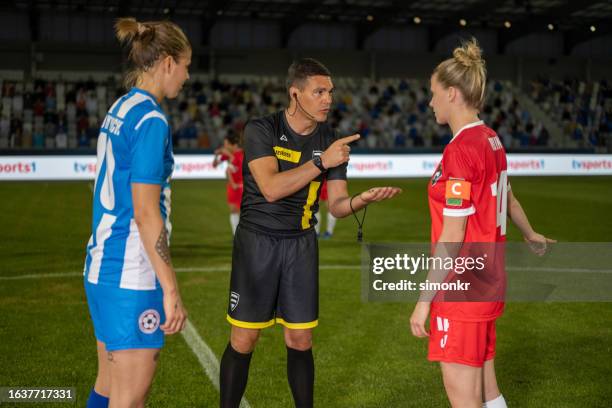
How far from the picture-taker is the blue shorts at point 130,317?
3029 mm

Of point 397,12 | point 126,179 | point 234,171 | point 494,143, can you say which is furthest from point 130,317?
point 397,12

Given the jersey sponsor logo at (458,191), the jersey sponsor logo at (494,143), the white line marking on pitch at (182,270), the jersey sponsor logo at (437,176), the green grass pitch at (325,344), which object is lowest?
the white line marking on pitch at (182,270)

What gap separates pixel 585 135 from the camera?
39.1m

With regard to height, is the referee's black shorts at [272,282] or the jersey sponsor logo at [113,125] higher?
the jersey sponsor logo at [113,125]

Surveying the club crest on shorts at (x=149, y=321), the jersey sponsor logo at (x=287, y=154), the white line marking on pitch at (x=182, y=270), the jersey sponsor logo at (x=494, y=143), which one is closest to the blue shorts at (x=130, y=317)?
the club crest on shorts at (x=149, y=321)

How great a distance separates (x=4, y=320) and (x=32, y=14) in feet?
108

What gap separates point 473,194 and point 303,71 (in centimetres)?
141

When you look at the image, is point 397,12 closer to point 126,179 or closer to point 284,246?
point 284,246

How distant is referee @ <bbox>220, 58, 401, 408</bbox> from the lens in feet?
13.7

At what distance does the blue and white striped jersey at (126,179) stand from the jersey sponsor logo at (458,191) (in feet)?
3.92

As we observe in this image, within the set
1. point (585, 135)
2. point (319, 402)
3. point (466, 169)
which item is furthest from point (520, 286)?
point (585, 135)

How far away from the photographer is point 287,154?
4.23 meters

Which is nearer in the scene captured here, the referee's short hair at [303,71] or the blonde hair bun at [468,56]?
the blonde hair bun at [468,56]

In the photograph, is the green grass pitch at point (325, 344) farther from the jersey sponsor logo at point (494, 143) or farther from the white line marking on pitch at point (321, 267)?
the jersey sponsor logo at point (494, 143)
